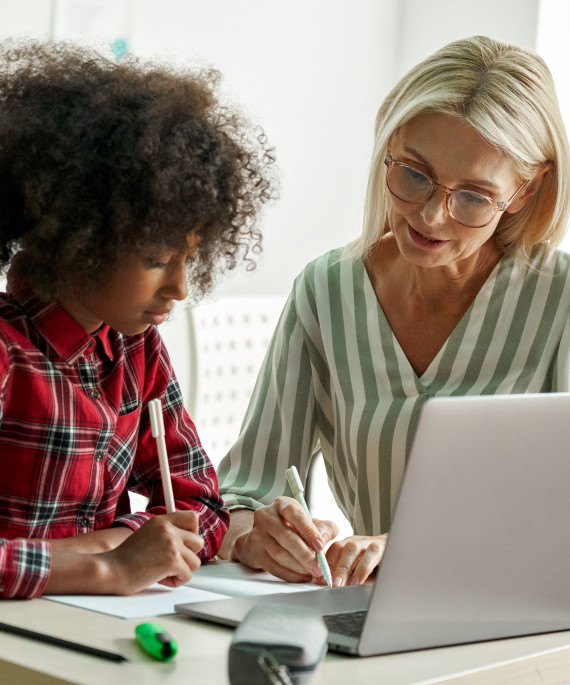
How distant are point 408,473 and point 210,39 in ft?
9.04

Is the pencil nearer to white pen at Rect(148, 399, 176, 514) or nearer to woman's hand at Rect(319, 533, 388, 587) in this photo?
white pen at Rect(148, 399, 176, 514)

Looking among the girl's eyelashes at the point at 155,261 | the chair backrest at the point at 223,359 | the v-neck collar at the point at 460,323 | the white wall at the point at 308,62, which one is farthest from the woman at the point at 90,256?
the white wall at the point at 308,62

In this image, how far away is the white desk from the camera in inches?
28.4

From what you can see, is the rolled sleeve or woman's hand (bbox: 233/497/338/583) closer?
the rolled sleeve

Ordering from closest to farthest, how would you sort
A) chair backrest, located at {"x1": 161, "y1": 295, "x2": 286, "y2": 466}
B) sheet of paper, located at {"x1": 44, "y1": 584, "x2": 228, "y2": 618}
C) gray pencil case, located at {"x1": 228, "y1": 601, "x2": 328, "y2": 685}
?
gray pencil case, located at {"x1": 228, "y1": 601, "x2": 328, "y2": 685}
sheet of paper, located at {"x1": 44, "y1": 584, "x2": 228, "y2": 618}
chair backrest, located at {"x1": 161, "y1": 295, "x2": 286, "y2": 466}

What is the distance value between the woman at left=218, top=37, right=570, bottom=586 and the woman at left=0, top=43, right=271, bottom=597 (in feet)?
0.90

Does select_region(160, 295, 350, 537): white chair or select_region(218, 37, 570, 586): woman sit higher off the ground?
select_region(218, 37, 570, 586): woman

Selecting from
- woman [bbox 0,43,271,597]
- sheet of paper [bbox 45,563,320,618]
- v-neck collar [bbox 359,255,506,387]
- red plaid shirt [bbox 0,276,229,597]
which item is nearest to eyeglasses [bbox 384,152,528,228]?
v-neck collar [bbox 359,255,506,387]

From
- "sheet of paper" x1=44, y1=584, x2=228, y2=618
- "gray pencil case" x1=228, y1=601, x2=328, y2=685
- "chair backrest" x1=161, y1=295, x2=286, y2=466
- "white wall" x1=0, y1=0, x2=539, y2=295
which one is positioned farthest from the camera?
"white wall" x1=0, y1=0, x2=539, y2=295

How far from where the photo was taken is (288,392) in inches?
60.3

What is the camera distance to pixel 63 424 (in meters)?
1.05

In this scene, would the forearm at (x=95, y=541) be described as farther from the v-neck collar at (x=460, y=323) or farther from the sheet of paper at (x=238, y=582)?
the v-neck collar at (x=460, y=323)

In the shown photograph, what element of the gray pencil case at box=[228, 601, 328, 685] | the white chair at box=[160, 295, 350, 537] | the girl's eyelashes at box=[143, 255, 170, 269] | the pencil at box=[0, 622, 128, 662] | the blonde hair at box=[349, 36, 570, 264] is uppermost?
the blonde hair at box=[349, 36, 570, 264]

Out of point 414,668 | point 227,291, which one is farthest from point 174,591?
point 227,291
